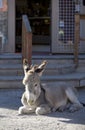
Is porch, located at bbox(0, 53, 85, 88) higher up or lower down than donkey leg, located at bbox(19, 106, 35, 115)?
higher up

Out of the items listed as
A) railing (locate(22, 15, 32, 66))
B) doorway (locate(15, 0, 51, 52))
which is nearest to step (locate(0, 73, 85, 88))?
railing (locate(22, 15, 32, 66))

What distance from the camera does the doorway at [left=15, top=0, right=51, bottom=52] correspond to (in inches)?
584

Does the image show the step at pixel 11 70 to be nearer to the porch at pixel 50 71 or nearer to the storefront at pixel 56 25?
the porch at pixel 50 71

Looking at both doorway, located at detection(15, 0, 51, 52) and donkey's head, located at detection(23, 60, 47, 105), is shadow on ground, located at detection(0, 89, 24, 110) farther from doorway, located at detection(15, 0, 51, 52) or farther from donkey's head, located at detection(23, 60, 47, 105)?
doorway, located at detection(15, 0, 51, 52)

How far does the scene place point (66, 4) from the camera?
1415 cm

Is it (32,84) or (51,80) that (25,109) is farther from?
(51,80)

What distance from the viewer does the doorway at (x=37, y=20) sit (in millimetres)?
14826

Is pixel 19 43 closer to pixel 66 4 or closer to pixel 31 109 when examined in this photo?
pixel 66 4

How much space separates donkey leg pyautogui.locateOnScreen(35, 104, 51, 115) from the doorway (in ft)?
19.7

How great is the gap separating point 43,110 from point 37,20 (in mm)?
6713

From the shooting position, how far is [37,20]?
15117 mm

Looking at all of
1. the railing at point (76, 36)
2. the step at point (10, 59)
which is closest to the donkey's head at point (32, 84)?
the railing at point (76, 36)

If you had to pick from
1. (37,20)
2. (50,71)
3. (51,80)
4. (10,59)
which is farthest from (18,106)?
(37,20)

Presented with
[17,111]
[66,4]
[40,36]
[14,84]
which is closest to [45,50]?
[40,36]
